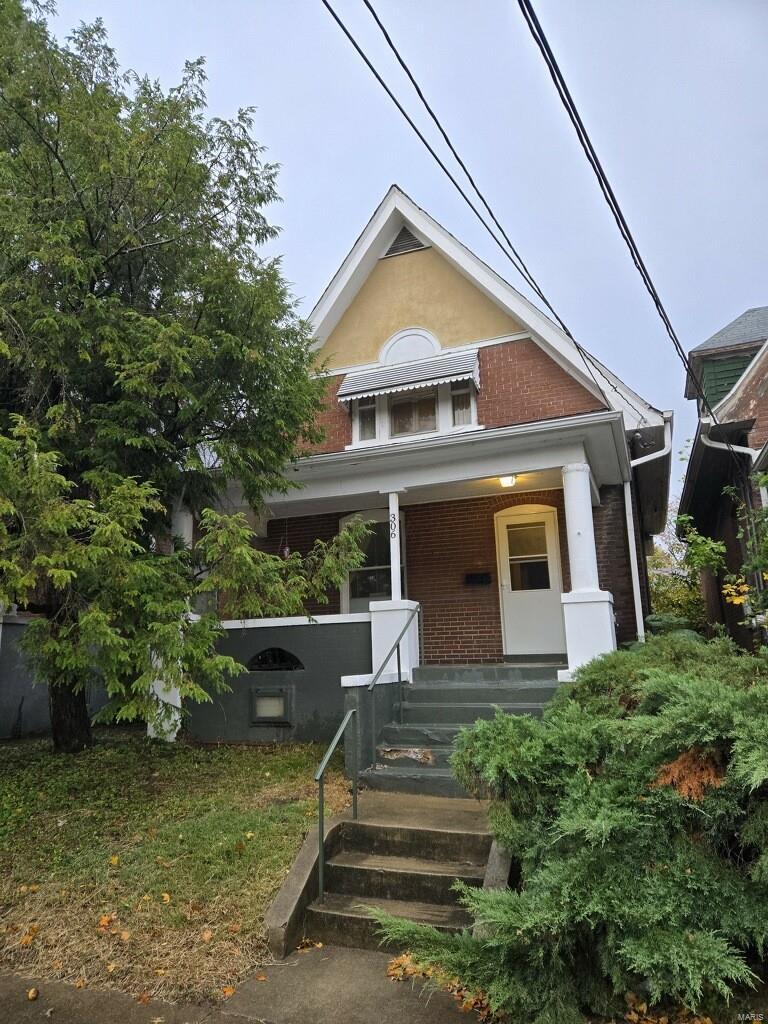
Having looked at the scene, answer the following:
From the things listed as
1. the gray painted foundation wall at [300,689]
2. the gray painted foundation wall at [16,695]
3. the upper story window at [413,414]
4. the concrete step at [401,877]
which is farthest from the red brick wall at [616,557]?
the gray painted foundation wall at [16,695]

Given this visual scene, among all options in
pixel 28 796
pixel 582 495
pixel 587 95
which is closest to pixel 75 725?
pixel 28 796

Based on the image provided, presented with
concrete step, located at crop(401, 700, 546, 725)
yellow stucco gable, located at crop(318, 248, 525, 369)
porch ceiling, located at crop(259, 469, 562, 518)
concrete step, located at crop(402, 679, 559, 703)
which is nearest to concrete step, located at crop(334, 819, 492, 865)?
concrete step, located at crop(401, 700, 546, 725)

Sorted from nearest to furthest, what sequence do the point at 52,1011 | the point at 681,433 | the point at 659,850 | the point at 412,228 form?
the point at 659,850, the point at 52,1011, the point at 412,228, the point at 681,433

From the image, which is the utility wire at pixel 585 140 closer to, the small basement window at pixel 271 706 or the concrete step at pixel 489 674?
the concrete step at pixel 489 674

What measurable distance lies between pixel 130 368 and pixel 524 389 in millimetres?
6116

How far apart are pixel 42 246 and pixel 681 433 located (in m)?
43.5

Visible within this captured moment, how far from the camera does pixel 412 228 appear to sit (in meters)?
11.1

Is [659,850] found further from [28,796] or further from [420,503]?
[420,503]

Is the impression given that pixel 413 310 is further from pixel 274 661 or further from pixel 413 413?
pixel 274 661

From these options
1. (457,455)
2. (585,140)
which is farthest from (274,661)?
(585,140)

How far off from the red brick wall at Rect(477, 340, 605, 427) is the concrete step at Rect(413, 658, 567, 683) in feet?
13.0

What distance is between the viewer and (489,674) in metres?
7.52

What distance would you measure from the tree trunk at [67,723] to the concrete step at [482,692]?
11.9ft

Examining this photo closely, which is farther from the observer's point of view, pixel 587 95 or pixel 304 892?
pixel 587 95
